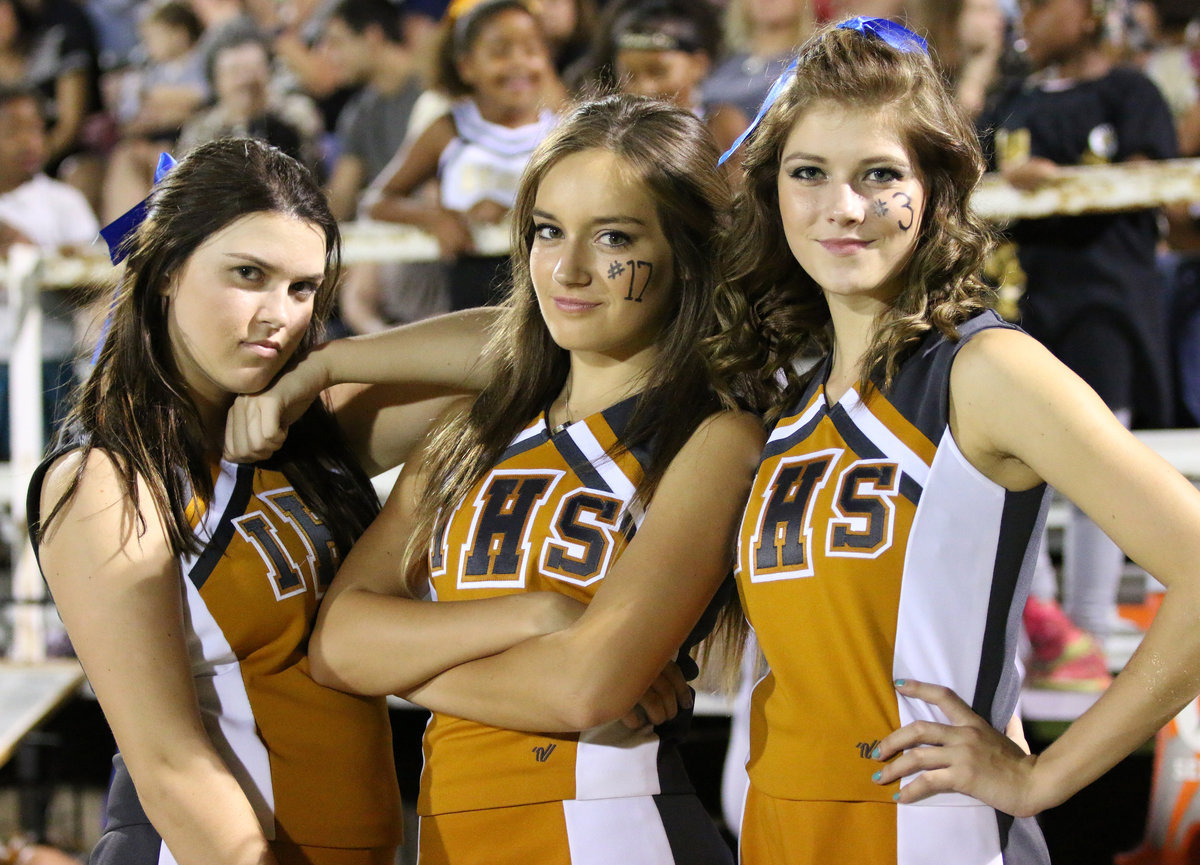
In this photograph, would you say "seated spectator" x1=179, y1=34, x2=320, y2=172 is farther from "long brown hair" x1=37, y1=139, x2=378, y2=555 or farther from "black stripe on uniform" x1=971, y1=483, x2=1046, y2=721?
"black stripe on uniform" x1=971, y1=483, x2=1046, y2=721

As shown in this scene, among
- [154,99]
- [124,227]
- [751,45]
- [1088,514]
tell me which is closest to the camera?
[1088,514]

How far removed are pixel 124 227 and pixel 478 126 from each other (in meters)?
2.44

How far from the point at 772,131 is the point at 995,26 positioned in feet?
8.44

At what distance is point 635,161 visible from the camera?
5.13 ft

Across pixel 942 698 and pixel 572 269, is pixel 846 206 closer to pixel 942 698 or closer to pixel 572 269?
pixel 572 269

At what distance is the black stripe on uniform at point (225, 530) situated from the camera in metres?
1.52

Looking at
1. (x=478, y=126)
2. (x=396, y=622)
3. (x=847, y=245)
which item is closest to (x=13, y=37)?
(x=478, y=126)

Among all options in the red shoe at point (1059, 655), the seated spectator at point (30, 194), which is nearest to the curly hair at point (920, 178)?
the red shoe at point (1059, 655)

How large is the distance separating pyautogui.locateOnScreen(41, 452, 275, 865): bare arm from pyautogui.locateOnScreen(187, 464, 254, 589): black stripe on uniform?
0.06 meters

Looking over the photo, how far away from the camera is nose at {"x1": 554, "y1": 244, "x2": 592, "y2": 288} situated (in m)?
1.53

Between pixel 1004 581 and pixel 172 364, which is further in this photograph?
pixel 172 364

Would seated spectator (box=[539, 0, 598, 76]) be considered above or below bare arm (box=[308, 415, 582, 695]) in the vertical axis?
above

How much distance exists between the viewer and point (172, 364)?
1646 mm

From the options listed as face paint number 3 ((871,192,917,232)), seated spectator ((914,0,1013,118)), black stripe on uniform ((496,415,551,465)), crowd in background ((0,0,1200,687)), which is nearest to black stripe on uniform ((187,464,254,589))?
black stripe on uniform ((496,415,551,465))
